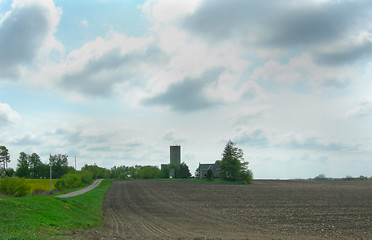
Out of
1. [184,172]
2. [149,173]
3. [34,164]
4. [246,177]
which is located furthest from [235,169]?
[34,164]

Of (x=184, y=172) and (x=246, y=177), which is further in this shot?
(x=184, y=172)

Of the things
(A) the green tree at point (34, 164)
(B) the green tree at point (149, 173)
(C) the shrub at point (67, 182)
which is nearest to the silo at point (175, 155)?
(B) the green tree at point (149, 173)

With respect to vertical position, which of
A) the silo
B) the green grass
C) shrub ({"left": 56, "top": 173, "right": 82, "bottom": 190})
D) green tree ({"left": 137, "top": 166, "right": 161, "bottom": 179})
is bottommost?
green tree ({"left": 137, "top": 166, "right": 161, "bottom": 179})

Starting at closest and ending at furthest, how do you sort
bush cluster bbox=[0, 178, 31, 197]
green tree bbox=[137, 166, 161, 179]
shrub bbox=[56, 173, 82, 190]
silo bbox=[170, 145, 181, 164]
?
bush cluster bbox=[0, 178, 31, 197], shrub bbox=[56, 173, 82, 190], green tree bbox=[137, 166, 161, 179], silo bbox=[170, 145, 181, 164]

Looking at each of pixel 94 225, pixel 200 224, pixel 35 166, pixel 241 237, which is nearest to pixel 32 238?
pixel 94 225

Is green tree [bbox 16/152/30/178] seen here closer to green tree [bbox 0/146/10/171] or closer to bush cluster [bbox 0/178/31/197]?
green tree [bbox 0/146/10/171]

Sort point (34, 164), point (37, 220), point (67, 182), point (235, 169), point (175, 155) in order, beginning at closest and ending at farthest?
1. point (37, 220)
2. point (67, 182)
3. point (235, 169)
4. point (34, 164)
5. point (175, 155)

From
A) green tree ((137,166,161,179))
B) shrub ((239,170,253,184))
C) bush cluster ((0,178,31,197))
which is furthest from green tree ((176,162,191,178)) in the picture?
bush cluster ((0,178,31,197))

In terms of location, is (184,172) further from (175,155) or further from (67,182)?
(67,182)

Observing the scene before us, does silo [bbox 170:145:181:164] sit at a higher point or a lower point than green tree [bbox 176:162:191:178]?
higher

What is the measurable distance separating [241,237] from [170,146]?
17537cm

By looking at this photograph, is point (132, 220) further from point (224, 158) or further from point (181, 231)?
point (224, 158)

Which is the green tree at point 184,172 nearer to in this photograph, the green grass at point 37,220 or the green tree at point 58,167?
the green tree at point 58,167

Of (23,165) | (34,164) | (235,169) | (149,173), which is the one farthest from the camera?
(149,173)
